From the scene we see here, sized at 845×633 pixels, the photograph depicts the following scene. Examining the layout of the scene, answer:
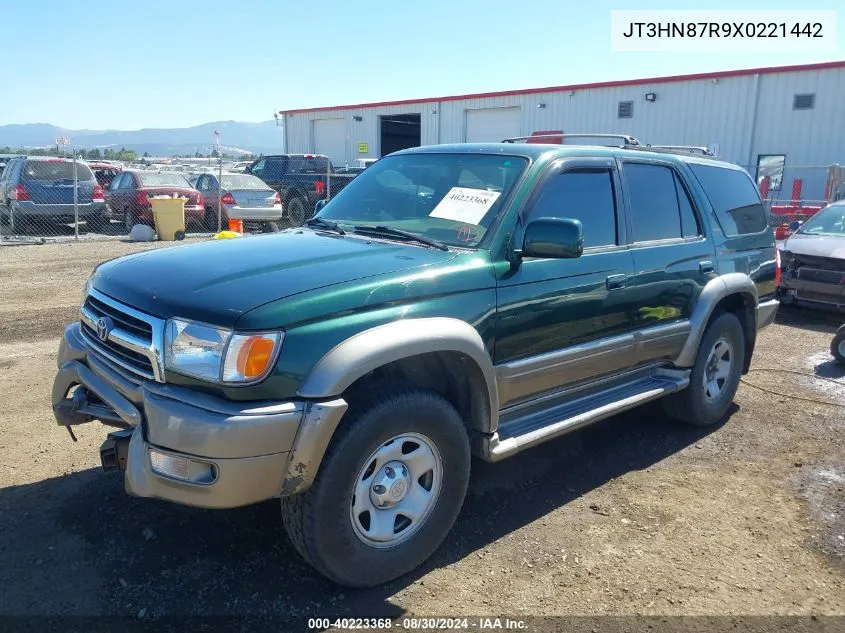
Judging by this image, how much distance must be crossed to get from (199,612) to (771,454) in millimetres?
3901

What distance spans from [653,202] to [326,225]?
7.15ft

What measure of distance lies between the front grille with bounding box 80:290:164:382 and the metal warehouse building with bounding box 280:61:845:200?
1603cm

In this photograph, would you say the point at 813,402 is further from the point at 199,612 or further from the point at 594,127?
the point at 594,127

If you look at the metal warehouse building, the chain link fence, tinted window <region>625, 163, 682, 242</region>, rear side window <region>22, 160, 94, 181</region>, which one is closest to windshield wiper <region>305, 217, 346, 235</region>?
tinted window <region>625, 163, 682, 242</region>

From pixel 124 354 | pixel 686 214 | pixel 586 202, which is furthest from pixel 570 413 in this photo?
pixel 124 354

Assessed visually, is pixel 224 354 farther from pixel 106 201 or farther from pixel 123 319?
pixel 106 201

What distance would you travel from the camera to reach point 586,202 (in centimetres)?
418

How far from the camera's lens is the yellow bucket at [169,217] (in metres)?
14.9

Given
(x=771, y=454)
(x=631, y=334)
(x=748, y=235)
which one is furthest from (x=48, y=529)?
(x=748, y=235)

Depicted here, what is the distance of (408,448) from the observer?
3199 mm

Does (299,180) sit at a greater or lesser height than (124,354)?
greater

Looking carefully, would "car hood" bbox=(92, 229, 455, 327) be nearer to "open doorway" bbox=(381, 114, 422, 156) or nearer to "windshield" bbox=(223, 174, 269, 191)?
"windshield" bbox=(223, 174, 269, 191)

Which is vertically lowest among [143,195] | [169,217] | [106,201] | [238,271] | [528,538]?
[528,538]

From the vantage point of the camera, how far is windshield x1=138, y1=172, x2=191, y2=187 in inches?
631
